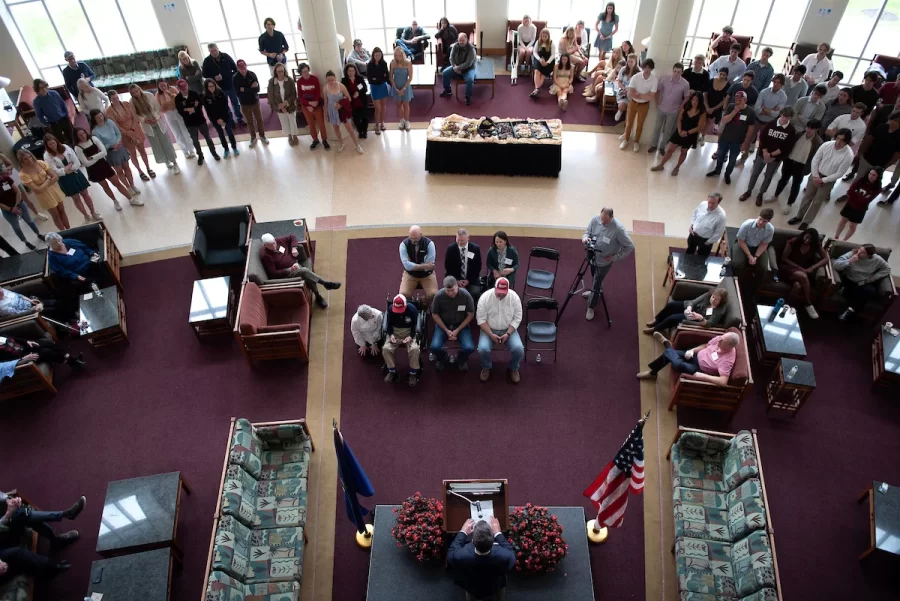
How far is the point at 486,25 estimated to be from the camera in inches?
579

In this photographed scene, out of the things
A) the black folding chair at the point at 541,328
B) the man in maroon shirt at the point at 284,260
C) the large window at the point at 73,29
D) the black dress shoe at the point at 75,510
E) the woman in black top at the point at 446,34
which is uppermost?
the woman in black top at the point at 446,34

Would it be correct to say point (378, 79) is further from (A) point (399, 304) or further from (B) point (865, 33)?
(B) point (865, 33)

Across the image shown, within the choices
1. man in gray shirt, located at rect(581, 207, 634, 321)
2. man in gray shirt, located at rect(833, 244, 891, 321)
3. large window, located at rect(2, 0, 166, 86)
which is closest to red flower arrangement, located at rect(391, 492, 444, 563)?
man in gray shirt, located at rect(581, 207, 634, 321)

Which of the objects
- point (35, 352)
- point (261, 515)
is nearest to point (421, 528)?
point (261, 515)

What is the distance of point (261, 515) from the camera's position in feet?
21.3

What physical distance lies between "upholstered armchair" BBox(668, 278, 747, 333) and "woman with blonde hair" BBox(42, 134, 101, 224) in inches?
368

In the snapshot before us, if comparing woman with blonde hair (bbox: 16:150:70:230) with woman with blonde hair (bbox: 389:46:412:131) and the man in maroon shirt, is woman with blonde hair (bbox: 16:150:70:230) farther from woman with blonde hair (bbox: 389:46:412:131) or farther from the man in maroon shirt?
woman with blonde hair (bbox: 389:46:412:131)

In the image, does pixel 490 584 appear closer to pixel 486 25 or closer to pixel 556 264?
pixel 556 264

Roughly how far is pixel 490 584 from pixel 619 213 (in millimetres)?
7021

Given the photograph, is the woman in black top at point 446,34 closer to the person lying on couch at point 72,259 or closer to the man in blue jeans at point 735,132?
the man in blue jeans at point 735,132

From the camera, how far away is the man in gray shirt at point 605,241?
26.5 feet

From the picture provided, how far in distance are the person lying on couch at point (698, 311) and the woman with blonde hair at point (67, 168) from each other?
9.21m

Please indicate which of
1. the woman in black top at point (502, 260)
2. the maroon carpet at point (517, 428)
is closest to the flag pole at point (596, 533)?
the maroon carpet at point (517, 428)

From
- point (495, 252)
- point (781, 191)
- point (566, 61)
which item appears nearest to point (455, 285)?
point (495, 252)
